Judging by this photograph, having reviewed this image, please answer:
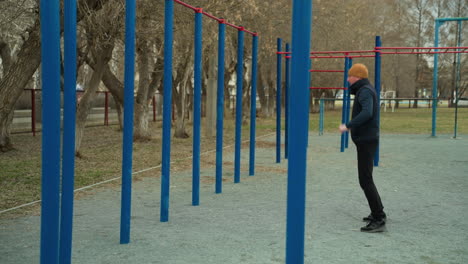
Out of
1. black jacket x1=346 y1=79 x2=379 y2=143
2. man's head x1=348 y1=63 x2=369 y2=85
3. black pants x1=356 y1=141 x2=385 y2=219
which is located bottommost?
black pants x1=356 y1=141 x2=385 y2=219

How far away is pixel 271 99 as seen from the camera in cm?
3188

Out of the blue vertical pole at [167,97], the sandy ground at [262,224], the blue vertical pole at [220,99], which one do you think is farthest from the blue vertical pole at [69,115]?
the blue vertical pole at [220,99]

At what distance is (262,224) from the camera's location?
568 cm

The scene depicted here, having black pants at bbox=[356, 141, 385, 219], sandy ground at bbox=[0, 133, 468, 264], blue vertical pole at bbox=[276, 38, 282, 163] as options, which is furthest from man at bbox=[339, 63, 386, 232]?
blue vertical pole at bbox=[276, 38, 282, 163]

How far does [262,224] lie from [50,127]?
282 centimetres

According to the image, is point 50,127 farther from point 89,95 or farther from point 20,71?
point 89,95

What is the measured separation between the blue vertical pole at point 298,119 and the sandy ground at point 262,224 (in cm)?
152

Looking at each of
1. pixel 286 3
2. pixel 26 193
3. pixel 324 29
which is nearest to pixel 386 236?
pixel 26 193

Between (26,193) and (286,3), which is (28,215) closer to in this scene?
(26,193)

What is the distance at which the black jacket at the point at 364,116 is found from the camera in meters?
5.45

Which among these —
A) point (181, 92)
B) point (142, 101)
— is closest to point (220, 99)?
point (142, 101)

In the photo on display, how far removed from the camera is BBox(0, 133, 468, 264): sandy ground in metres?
4.60

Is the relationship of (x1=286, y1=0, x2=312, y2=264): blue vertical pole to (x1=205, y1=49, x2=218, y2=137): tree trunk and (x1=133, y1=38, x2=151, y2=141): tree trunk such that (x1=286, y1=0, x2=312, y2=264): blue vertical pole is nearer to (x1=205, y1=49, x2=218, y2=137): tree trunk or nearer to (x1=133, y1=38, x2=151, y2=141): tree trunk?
(x1=133, y1=38, x2=151, y2=141): tree trunk

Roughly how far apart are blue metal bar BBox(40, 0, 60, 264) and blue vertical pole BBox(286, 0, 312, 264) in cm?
155
